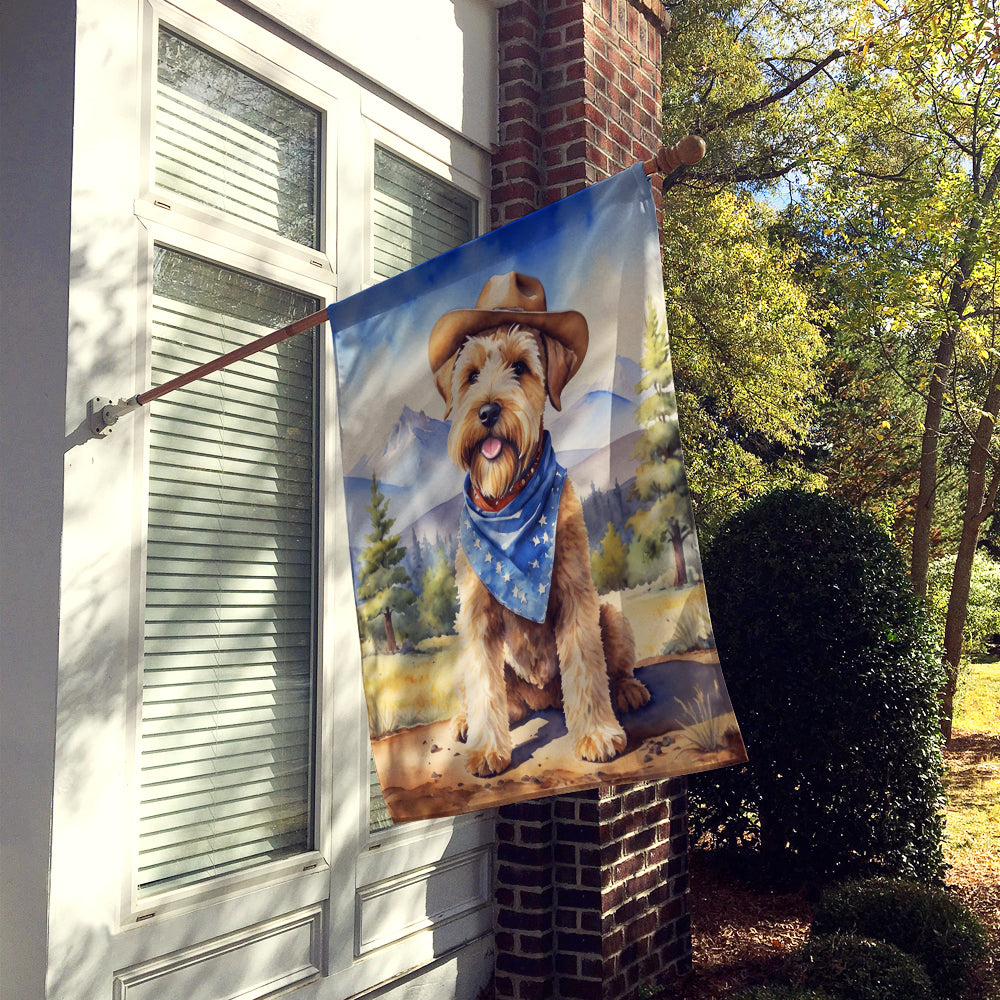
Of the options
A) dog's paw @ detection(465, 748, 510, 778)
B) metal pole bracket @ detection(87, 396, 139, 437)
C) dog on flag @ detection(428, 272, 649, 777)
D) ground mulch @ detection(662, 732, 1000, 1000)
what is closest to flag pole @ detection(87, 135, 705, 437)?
metal pole bracket @ detection(87, 396, 139, 437)

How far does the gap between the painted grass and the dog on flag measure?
5640mm

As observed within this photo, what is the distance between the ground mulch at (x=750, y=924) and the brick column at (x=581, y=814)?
19cm

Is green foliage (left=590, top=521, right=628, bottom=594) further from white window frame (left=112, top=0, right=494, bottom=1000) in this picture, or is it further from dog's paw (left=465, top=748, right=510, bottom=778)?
white window frame (left=112, top=0, right=494, bottom=1000)

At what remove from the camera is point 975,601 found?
48.8ft

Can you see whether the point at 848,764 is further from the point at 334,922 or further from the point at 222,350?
the point at 222,350

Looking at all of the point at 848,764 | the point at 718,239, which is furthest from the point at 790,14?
the point at 848,764

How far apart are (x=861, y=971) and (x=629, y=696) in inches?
92.6

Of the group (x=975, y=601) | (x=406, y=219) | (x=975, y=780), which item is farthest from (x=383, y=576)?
(x=975, y=601)

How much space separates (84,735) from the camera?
2.64 meters

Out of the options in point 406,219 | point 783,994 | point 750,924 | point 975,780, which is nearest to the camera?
point 783,994

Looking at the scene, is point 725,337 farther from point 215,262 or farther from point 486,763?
point 486,763

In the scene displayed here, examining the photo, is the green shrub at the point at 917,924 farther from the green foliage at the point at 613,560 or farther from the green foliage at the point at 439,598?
the green foliage at the point at 439,598

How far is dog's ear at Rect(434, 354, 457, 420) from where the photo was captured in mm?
2451

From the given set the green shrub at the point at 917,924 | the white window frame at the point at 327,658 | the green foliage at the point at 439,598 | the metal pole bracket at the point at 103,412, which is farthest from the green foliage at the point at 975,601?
the metal pole bracket at the point at 103,412
